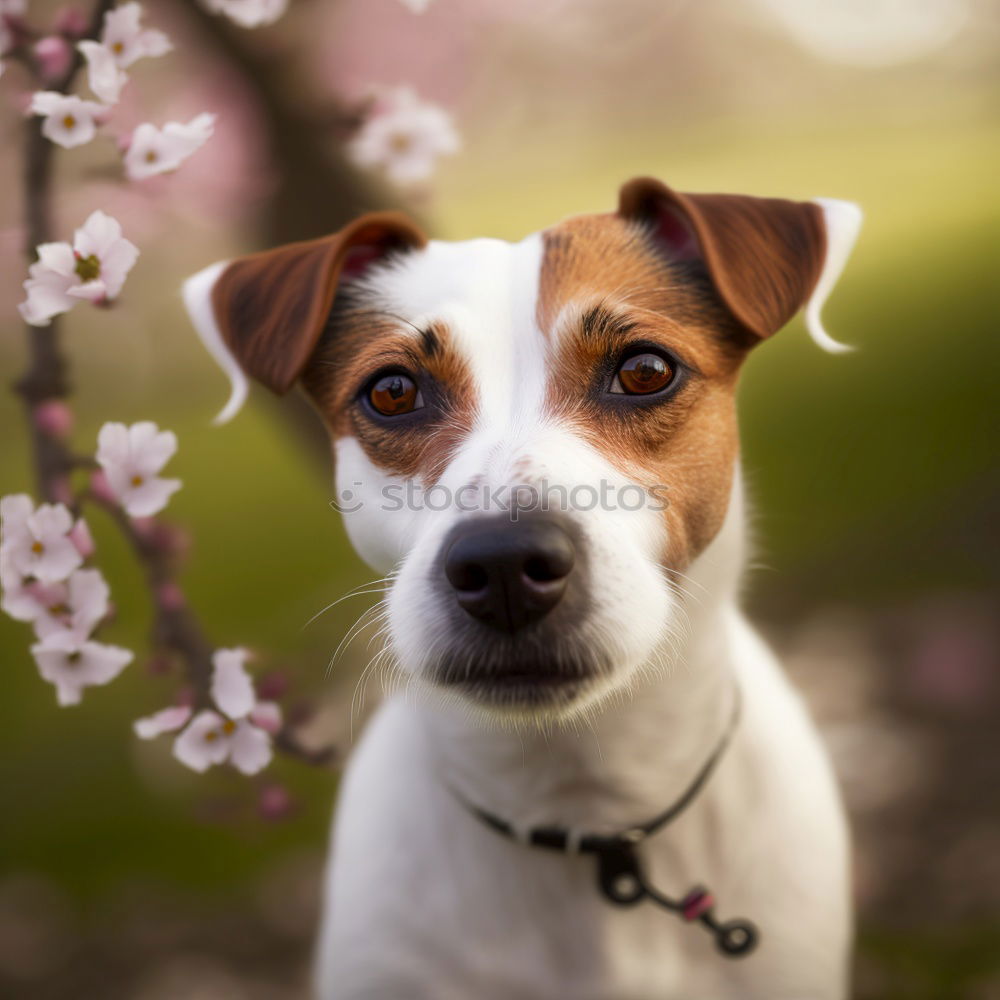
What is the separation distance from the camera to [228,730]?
1.81 m

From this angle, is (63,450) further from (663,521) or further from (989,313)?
(989,313)

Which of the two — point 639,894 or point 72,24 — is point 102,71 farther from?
point 639,894

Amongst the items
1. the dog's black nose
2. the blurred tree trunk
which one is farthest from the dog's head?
the blurred tree trunk

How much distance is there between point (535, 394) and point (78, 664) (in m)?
0.95

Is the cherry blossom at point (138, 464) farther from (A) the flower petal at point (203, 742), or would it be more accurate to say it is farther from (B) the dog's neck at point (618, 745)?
(B) the dog's neck at point (618, 745)

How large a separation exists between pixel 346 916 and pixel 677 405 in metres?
1.31

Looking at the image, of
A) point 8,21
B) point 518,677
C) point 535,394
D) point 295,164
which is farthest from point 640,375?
point 295,164

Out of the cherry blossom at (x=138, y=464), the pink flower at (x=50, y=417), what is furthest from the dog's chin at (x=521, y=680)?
the pink flower at (x=50, y=417)

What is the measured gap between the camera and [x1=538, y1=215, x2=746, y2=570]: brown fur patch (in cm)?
171

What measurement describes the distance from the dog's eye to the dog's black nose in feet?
1.35

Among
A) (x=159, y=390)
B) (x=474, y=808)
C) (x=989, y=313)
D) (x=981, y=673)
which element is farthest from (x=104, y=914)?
(x=989, y=313)

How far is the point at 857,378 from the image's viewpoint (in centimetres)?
438

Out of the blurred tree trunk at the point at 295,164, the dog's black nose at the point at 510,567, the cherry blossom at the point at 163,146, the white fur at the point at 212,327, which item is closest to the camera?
the dog's black nose at the point at 510,567

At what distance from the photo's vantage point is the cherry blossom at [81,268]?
1.56 m
